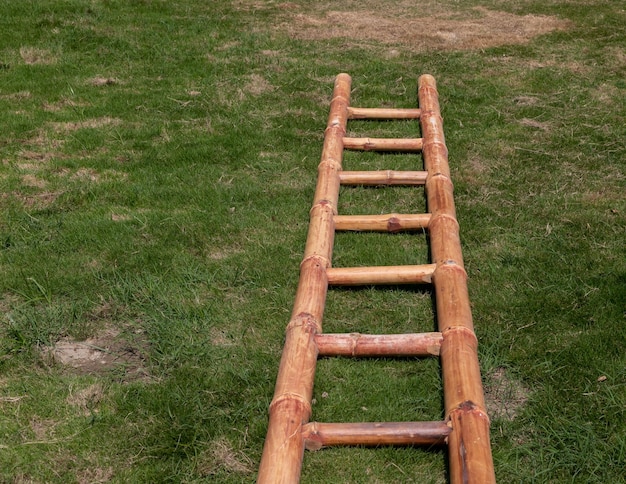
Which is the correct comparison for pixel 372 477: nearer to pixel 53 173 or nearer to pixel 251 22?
pixel 53 173

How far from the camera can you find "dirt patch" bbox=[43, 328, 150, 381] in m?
3.64

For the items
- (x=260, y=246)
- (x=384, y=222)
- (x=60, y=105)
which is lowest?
(x=260, y=246)

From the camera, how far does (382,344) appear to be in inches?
141

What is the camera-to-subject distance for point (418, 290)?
4223 mm

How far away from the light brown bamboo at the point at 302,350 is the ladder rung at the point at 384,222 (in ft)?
0.34

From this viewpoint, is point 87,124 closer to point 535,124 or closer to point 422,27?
point 535,124

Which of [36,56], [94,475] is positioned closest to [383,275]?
[94,475]

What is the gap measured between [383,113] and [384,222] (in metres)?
1.89

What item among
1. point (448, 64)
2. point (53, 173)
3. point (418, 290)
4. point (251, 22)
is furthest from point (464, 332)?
point (251, 22)

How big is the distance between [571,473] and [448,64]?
5.24m

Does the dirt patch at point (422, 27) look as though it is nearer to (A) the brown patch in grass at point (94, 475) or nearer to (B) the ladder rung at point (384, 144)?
(B) the ladder rung at point (384, 144)

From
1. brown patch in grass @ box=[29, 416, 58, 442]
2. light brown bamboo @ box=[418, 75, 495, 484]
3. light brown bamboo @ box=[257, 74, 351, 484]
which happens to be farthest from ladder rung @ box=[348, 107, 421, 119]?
brown patch in grass @ box=[29, 416, 58, 442]

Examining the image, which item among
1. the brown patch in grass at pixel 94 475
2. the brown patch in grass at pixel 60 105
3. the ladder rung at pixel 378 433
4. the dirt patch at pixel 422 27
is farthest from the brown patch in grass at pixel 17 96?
the ladder rung at pixel 378 433

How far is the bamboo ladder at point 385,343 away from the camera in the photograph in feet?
9.89
